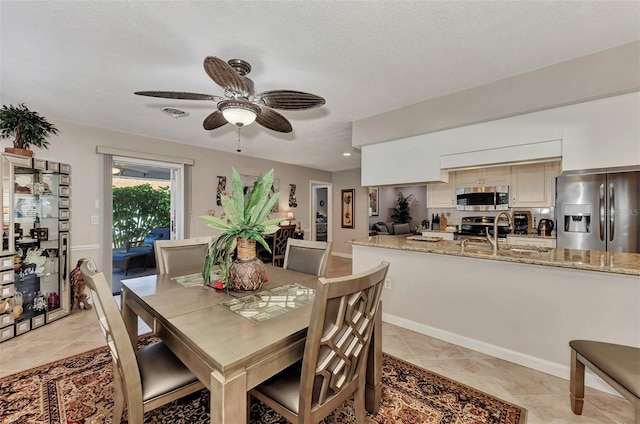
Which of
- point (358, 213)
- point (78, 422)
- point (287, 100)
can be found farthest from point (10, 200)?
point (358, 213)

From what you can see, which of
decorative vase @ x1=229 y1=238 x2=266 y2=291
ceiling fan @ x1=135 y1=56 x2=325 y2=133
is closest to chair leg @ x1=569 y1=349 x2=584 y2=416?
decorative vase @ x1=229 y1=238 x2=266 y2=291

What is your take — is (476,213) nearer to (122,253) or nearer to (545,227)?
(545,227)

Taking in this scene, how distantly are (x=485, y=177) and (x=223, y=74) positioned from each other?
4.03 m

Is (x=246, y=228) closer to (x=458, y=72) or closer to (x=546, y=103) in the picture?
A: (x=458, y=72)

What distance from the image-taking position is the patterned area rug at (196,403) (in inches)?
60.9

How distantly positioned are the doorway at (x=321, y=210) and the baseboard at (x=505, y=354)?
4.43m

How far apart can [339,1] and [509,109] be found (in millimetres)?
1751

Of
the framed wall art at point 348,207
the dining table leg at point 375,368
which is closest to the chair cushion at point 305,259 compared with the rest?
the dining table leg at point 375,368

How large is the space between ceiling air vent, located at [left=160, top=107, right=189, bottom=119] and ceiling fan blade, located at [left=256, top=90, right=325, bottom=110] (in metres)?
1.61

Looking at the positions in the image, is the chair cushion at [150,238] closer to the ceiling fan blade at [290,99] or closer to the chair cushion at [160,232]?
→ the chair cushion at [160,232]

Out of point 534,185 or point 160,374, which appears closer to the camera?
point 160,374

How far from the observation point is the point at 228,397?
2.88ft

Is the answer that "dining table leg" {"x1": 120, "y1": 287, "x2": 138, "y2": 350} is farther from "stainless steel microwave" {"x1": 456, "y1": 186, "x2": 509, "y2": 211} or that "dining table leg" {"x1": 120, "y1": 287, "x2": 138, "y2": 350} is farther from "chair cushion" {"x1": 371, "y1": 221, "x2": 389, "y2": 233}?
"chair cushion" {"x1": 371, "y1": 221, "x2": 389, "y2": 233}

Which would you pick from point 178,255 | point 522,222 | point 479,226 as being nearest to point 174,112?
point 178,255
